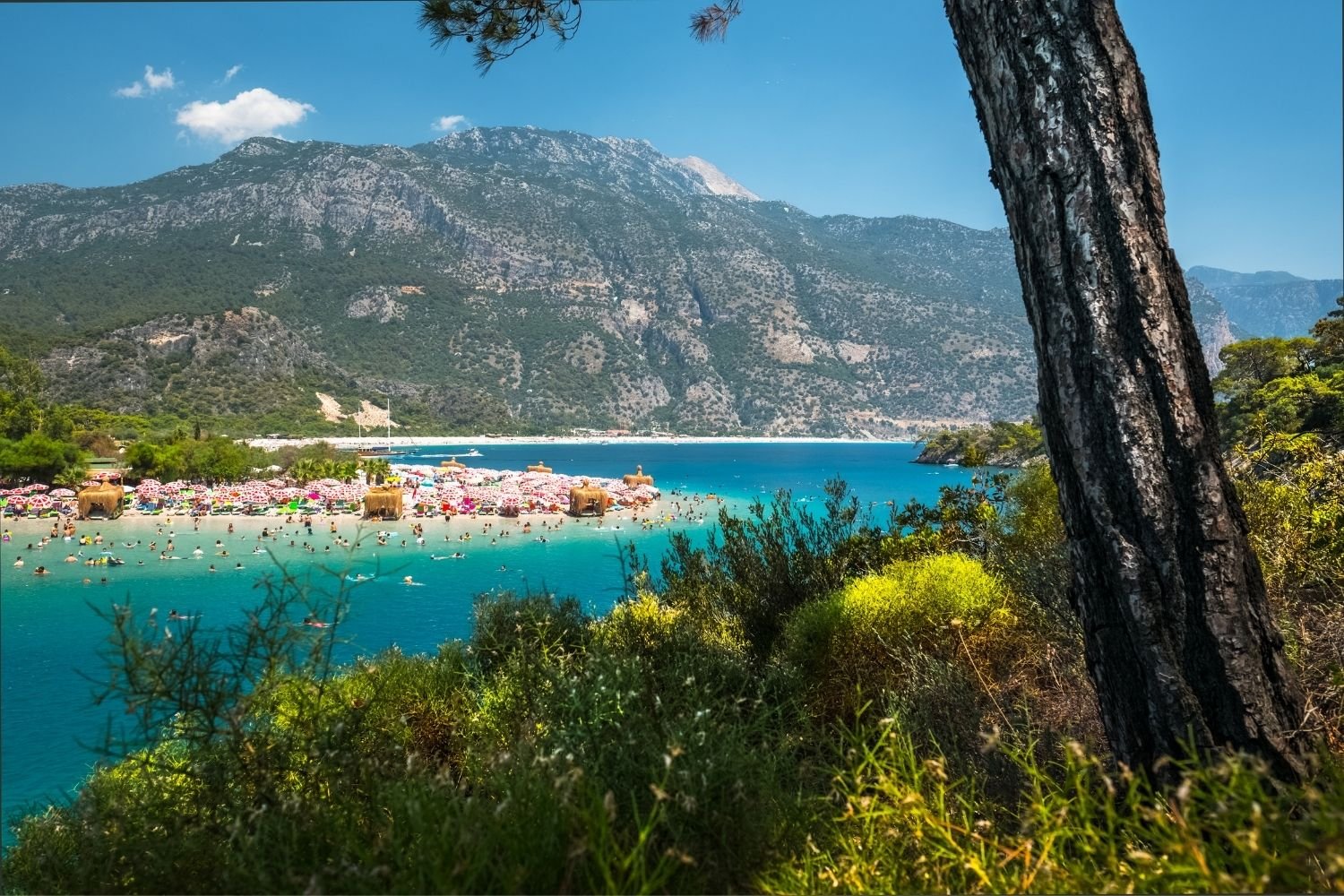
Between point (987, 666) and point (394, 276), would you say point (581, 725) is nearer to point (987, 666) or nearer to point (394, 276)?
point (987, 666)

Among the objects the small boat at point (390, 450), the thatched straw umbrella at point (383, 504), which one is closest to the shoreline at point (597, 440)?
the small boat at point (390, 450)

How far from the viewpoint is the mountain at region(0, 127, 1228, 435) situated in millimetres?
90000

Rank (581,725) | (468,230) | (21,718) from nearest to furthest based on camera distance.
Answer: (581,725) → (21,718) → (468,230)

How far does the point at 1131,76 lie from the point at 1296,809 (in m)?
Result: 1.92

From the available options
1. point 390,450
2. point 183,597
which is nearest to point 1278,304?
point 390,450

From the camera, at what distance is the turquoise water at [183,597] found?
7.86 m

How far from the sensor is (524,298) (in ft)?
394

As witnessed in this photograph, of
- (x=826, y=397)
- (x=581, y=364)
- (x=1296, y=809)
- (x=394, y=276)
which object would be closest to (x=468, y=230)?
(x=394, y=276)

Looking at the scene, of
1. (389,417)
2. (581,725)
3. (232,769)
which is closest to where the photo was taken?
(232,769)

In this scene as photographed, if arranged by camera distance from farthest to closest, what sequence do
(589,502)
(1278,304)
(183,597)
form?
(1278,304) < (589,502) < (183,597)

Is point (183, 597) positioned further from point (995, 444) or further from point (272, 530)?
point (995, 444)

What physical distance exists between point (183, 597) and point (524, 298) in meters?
109

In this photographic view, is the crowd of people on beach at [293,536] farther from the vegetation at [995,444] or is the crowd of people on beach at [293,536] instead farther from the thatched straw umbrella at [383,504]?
the vegetation at [995,444]

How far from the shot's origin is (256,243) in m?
105
